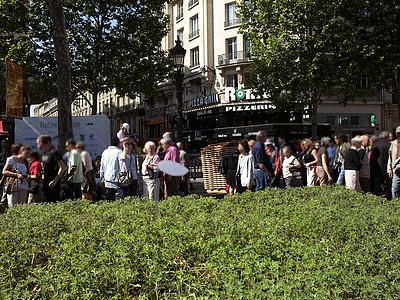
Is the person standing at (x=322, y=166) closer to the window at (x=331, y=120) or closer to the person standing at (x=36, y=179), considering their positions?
the person standing at (x=36, y=179)

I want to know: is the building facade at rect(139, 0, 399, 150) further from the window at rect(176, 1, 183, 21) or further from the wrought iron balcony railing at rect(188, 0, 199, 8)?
the window at rect(176, 1, 183, 21)

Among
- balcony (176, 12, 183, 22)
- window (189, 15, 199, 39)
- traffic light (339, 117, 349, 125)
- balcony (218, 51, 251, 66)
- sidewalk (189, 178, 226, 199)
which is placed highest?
balcony (176, 12, 183, 22)

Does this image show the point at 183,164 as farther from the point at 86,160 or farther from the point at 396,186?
the point at 396,186

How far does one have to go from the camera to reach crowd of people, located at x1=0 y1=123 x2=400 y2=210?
25.5ft

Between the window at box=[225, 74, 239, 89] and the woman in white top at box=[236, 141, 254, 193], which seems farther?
the window at box=[225, 74, 239, 89]

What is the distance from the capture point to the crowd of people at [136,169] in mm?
7777

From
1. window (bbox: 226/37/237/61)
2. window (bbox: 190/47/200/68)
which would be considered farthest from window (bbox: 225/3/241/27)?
window (bbox: 190/47/200/68)

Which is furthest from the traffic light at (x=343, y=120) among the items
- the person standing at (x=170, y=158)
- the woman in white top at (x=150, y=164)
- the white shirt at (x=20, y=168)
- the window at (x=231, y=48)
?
the white shirt at (x=20, y=168)

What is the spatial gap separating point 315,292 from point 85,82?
2583 cm

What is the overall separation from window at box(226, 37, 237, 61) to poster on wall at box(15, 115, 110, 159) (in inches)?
848

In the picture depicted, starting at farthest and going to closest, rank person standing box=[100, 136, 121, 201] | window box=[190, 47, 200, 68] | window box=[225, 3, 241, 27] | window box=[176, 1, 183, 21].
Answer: window box=[176, 1, 183, 21], window box=[190, 47, 200, 68], window box=[225, 3, 241, 27], person standing box=[100, 136, 121, 201]

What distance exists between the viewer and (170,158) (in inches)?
364

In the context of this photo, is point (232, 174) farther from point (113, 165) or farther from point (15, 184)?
point (15, 184)

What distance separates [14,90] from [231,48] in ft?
94.5
